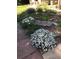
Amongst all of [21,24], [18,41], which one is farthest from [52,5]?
[18,41]

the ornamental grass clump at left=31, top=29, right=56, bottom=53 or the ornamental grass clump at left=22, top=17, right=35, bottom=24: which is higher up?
the ornamental grass clump at left=22, top=17, right=35, bottom=24

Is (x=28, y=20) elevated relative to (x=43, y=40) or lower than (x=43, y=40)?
elevated

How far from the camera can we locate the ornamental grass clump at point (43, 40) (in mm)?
1765

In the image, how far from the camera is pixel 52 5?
5.94ft

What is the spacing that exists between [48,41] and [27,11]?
373mm

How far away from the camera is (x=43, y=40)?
178 centimetres

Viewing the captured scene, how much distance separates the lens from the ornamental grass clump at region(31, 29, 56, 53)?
5.79 ft

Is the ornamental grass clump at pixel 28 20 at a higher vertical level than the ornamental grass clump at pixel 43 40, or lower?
higher


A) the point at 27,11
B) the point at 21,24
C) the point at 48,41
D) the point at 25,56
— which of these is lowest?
the point at 25,56
